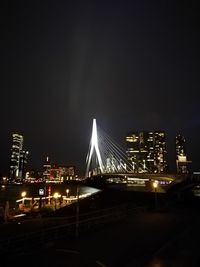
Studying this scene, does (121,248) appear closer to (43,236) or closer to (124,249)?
(124,249)

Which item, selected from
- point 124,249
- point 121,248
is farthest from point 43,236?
point 124,249

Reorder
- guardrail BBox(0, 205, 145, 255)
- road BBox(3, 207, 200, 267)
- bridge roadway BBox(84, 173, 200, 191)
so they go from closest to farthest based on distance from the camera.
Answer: road BBox(3, 207, 200, 267) → guardrail BBox(0, 205, 145, 255) → bridge roadway BBox(84, 173, 200, 191)

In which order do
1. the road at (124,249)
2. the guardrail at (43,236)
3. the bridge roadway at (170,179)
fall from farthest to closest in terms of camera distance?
1. the bridge roadway at (170,179)
2. the guardrail at (43,236)
3. the road at (124,249)

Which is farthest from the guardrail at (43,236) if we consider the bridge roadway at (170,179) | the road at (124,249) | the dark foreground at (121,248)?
the bridge roadway at (170,179)

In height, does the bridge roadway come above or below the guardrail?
above

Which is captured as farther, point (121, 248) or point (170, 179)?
point (170, 179)

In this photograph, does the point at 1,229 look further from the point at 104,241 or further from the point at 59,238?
the point at 104,241

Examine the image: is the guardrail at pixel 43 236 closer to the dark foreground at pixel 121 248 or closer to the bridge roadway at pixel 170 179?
the dark foreground at pixel 121 248

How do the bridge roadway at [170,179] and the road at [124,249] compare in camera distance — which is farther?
the bridge roadway at [170,179]

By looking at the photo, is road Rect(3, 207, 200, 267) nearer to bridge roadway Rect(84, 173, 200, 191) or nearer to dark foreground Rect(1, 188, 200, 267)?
dark foreground Rect(1, 188, 200, 267)

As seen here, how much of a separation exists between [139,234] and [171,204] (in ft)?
71.8

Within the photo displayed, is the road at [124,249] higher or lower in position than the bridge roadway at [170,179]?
lower

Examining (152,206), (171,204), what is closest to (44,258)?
(152,206)

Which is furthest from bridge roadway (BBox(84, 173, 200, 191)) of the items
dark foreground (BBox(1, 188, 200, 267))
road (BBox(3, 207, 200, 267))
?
road (BBox(3, 207, 200, 267))
